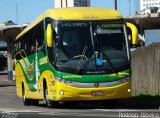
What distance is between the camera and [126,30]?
18.9 metres

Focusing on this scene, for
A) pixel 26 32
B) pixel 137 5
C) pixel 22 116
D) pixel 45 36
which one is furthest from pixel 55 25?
pixel 137 5

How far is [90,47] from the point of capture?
1852 cm

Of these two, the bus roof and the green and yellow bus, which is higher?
the bus roof

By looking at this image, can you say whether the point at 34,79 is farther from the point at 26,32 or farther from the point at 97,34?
the point at 97,34

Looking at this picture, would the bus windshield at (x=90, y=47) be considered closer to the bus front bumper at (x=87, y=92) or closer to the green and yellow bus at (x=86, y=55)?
the green and yellow bus at (x=86, y=55)

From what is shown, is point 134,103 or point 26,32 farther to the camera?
point 26,32

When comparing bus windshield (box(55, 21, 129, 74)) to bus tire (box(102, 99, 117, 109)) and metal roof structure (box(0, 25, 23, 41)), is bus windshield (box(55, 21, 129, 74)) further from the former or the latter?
metal roof structure (box(0, 25, 23, 41))

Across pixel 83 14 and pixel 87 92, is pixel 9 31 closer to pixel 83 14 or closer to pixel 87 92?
pixel 83 14

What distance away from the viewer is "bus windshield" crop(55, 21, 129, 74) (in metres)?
18.3

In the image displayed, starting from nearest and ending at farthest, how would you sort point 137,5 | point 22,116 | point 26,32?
point 22,116 → point 26,32 → point 137,5

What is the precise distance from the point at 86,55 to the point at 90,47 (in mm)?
344

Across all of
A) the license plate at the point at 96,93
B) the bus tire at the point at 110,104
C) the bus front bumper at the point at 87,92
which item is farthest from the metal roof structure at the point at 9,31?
the license plate at the point at 96,93

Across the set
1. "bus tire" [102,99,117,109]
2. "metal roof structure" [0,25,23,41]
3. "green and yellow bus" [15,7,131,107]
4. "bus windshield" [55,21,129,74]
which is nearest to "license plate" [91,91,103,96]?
"green and yellow bus" [15,7,131,107]

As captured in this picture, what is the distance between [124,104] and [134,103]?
594mm
